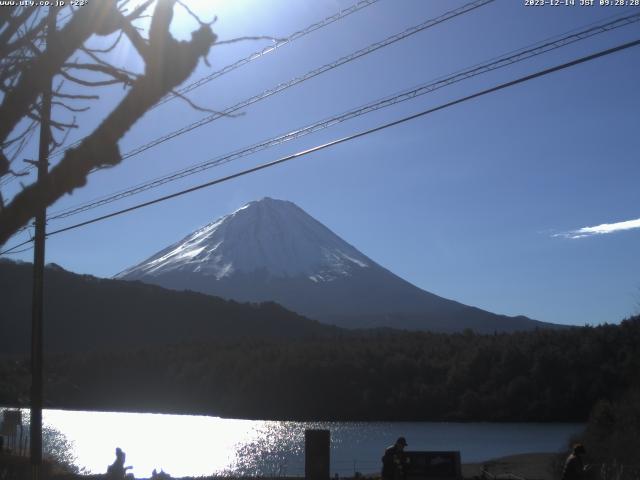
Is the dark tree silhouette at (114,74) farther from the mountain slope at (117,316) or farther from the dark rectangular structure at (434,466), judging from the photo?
the mountain slope at (117,316)

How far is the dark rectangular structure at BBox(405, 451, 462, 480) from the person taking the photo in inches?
630

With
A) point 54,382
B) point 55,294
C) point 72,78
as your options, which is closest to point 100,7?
point 72,78

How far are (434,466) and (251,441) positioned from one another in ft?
159

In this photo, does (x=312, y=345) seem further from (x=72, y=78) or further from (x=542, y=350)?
(x=72, y=78)

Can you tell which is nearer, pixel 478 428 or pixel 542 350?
pixel 478 428

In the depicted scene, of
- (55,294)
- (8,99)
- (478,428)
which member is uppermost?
(55,294)

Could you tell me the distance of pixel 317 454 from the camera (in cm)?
1513

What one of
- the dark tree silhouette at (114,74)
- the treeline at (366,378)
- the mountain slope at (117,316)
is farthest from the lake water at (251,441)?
the dark tree silhouette at (114,74)

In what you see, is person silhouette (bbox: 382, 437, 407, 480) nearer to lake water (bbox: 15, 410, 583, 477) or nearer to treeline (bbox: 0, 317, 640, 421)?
lake water (bbox: 15, 410, 583, 477)

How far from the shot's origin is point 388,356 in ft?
331

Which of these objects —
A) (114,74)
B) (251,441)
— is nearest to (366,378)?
(251,441)

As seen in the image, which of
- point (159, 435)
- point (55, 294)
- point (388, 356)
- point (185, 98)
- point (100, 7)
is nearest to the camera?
point (100, 7)

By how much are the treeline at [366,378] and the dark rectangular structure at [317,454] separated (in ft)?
218

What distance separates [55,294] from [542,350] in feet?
221
